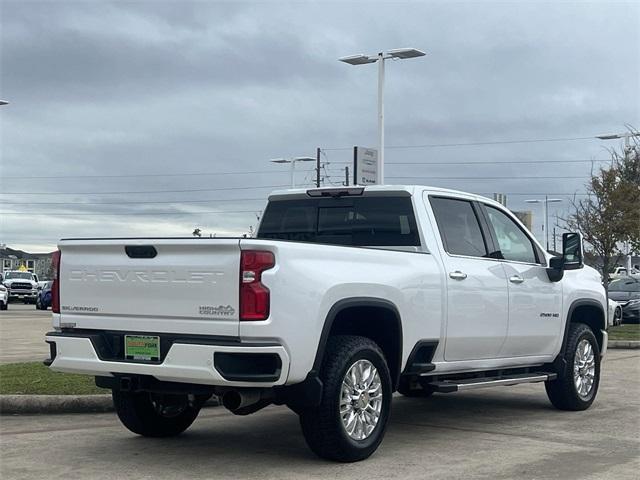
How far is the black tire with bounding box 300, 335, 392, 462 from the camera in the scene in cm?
643

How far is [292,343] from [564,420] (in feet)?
12.7

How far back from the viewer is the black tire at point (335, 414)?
21.1ft

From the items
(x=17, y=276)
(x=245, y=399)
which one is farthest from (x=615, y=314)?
(x=17, y=276)

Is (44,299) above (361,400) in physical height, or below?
below

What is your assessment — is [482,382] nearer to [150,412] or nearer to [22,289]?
[150,412]

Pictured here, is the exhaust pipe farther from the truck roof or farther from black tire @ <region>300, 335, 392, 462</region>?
the truck roof

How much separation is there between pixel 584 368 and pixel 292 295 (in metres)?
4.63

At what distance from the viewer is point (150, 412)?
25.1 ft

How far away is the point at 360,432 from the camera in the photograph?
22.2 feet

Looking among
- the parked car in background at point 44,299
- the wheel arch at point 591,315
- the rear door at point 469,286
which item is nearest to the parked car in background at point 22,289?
the parked car in background at point 44,299

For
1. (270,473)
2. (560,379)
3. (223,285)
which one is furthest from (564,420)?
(223,285)

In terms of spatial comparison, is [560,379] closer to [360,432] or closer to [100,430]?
[360,432]

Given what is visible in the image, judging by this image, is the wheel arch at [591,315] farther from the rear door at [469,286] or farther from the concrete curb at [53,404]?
the concrete curb at [53,404]

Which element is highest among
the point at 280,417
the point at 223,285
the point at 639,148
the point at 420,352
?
the point at 639,148
